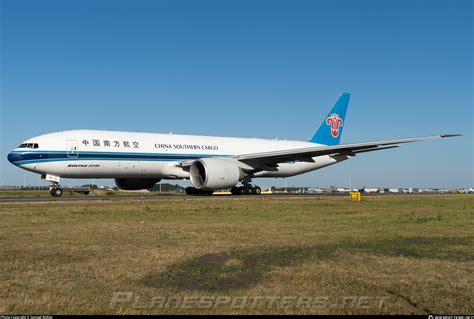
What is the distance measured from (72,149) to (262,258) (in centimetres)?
2349

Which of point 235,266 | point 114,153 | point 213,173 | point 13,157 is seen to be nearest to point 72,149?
point 114,153

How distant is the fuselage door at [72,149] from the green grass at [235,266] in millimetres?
15738

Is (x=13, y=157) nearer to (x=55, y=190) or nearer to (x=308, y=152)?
(x=55, y=190)

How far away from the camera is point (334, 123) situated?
45.5 metres

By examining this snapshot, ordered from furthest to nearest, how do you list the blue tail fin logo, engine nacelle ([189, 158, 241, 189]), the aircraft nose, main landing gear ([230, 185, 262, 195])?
1. the blue tail fin logo
2. main landing gear ([230, 185, 262, 195])
3. engine nacelle ([189, 158, 241, 189])
4. the aircraft nose

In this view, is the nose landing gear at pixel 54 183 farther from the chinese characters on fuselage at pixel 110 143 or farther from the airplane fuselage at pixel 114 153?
the chinese characters on fuselage at pixel 110 143

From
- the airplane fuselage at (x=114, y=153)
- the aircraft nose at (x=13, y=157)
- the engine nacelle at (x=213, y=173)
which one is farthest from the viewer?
the engine nacelle at (x=213, y=173)

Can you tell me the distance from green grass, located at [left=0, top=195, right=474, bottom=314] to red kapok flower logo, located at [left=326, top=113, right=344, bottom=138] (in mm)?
31798

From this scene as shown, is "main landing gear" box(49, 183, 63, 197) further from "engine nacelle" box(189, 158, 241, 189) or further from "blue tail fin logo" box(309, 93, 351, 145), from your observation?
"blue tail fin logo" box(309, 93, 351, 145)

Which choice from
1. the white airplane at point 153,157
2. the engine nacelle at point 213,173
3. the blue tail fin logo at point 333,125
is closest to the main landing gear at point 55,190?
the white airplane at point 153,157

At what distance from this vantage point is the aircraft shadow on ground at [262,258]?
6.73 m

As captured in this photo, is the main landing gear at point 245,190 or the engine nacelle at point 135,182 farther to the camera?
the main landing gear at point 245,190

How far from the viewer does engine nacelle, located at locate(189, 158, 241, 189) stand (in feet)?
97.6

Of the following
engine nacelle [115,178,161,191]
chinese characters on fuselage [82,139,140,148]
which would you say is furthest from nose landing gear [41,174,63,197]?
engine nacelle [115,178,161,191]
